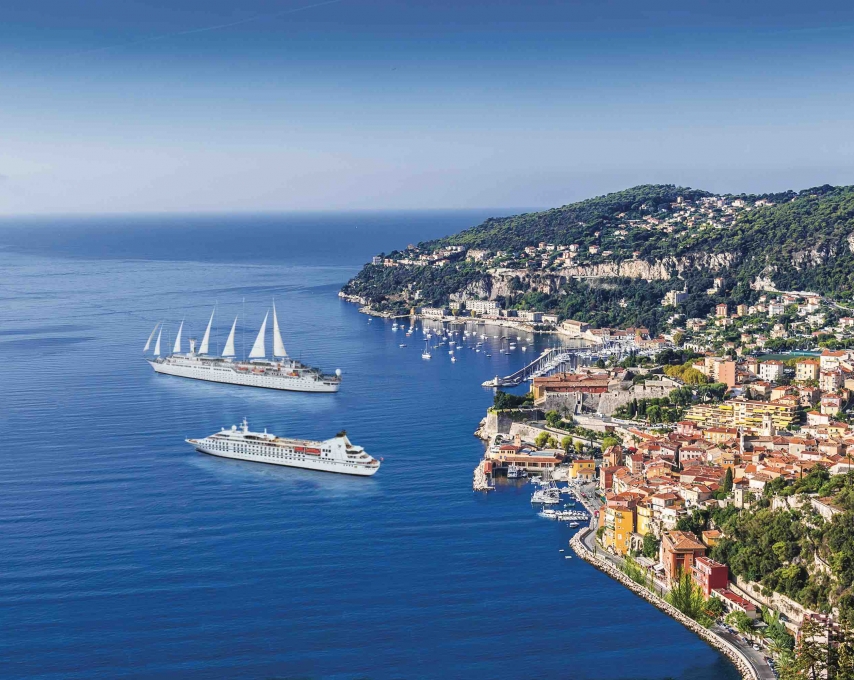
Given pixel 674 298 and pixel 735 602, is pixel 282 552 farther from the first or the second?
pixel 674 298

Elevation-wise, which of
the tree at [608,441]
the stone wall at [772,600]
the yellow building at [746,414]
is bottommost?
the stone wall at [772,600]

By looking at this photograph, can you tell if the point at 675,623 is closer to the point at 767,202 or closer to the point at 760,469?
the point at 760,469

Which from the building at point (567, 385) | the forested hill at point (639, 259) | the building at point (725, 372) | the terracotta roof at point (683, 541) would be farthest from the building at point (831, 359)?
the forested hill at point (639, 259)

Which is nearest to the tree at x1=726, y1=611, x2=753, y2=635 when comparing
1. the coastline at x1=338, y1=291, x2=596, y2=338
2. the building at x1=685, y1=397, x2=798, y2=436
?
the building at x1=685, y1=397, x2=798, y2=436

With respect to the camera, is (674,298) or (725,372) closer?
(725,372)

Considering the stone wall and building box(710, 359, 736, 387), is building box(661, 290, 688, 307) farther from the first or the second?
the stone wall

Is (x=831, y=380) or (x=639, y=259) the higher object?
(x=639, y=259)

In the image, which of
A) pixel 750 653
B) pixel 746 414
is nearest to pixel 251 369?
pixel 746 414

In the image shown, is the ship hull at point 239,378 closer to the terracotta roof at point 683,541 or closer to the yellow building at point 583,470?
the yellow building at point 583,470
